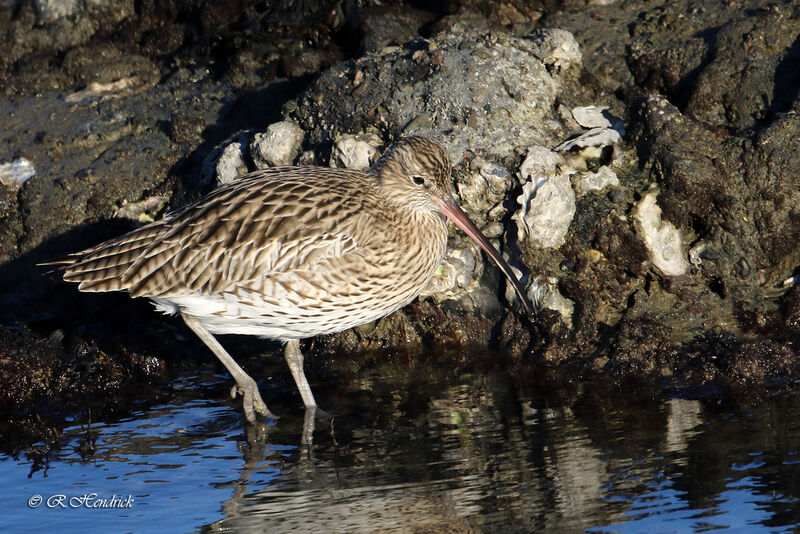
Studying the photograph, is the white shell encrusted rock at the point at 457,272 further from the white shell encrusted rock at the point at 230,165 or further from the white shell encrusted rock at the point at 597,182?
the white shell encrusted rock at the point at 230,165

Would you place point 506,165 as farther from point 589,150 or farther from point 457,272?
point 457,272

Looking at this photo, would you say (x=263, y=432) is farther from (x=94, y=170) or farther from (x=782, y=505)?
(x=94, y=170)

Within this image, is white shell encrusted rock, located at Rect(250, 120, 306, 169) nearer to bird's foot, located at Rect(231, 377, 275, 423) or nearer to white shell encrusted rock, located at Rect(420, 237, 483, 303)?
white shell encrusted rock, located at Rect(420, 237, 483, 303)

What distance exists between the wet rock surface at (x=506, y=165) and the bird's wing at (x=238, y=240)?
52.4 inches

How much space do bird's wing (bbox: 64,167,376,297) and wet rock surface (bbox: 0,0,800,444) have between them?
1.33m

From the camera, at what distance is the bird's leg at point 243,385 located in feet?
25.3

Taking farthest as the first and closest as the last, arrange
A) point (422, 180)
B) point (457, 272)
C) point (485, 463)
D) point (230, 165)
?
point (230, 165) < point (457, 272) < point (422, 180) < point (485, 463)

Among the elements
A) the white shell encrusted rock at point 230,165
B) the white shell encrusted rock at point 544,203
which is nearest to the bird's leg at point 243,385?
the white shell encrusted rock at point 230,165

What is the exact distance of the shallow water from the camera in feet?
18.4

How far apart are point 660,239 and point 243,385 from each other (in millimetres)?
3794

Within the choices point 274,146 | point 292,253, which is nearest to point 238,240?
point 292,253

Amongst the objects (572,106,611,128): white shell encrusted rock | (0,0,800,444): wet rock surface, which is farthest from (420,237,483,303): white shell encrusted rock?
(572,106,611,128): white shell encrusted rock

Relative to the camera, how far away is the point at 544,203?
8.45 metres

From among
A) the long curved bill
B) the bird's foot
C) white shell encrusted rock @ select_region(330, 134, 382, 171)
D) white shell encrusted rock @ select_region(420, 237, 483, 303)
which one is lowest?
the bird's foot
